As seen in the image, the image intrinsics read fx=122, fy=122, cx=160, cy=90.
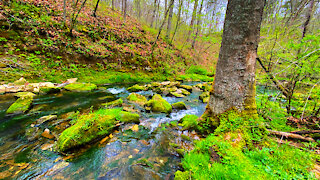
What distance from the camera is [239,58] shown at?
261 centimetres

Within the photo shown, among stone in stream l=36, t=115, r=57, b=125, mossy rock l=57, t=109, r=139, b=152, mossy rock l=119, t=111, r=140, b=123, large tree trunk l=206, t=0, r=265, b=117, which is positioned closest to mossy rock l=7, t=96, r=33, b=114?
stone in stream l=36, t=115, r=57, b=125

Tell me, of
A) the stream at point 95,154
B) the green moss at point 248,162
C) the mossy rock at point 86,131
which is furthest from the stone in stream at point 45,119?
the green moss at point 248,162

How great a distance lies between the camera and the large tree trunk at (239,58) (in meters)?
2.48

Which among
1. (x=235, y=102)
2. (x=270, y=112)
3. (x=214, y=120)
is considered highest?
(x=235, y=102)

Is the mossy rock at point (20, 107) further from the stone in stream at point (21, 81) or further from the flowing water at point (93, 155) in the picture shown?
the stone in stream at point (21, 81)

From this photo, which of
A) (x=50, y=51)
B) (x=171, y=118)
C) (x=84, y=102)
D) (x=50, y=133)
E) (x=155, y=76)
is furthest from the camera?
(x=155, y=76)

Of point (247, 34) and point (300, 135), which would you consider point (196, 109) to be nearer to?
point (300, 135)

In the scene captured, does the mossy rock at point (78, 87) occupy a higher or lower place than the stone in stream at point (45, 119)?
higher

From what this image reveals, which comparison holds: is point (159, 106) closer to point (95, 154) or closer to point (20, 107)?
point (95, 154)

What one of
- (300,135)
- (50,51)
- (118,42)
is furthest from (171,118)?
(118,42)

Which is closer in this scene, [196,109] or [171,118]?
[171,118]

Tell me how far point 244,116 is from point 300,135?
1.03 m

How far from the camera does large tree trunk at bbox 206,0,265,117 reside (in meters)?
2.48

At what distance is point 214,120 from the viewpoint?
3.03 m
